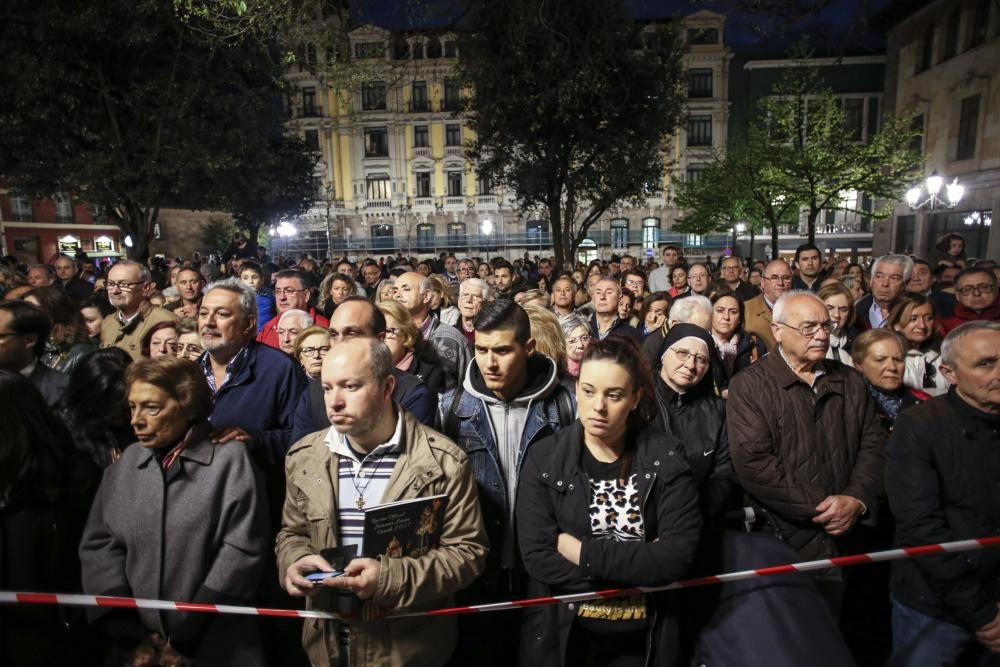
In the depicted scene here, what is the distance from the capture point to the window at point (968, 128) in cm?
2016

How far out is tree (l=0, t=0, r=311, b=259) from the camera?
41.3 feet

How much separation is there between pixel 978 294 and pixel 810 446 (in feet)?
11.6

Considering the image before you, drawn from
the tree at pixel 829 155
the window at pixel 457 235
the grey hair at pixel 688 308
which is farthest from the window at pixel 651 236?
the grey hair at pixel 688 308

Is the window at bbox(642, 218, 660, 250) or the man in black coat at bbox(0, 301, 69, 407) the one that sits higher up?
the window at bbox(642, 218, 660, 250)

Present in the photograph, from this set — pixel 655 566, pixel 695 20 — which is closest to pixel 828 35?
pixel 655 566

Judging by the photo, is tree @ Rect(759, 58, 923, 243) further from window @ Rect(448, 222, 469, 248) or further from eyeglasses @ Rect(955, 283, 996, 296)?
window @ Rect(448, 222, 469, 248)

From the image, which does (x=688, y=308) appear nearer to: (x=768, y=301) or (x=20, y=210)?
(x=768, y=301)

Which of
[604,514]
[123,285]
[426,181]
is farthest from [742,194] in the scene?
[426,181]

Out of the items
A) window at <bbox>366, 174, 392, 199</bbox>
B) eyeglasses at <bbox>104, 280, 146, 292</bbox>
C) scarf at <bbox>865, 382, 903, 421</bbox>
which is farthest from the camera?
window at <bbox>366, 174, 392, 199</bbox>

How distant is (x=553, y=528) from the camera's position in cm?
237

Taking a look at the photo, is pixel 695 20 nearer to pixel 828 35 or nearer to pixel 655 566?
pixel 828 35

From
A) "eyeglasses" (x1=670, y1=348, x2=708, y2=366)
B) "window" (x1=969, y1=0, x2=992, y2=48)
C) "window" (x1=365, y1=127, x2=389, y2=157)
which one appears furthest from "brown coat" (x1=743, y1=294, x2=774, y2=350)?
"window" (x1=365, y1=127, x2=389, y2=157)

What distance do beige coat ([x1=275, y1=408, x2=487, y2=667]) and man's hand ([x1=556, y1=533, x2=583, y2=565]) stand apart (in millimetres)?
320

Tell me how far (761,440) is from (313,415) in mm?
2359
